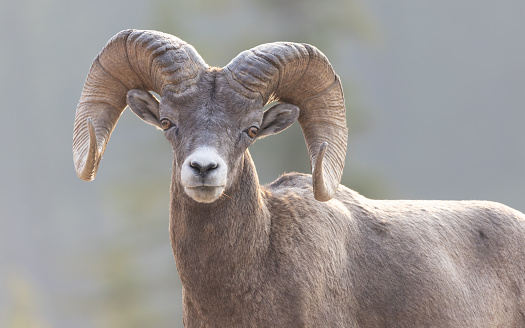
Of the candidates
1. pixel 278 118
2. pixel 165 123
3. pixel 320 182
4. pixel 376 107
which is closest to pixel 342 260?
pixel 320 182

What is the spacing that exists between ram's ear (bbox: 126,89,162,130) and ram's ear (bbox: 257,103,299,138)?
1.07m

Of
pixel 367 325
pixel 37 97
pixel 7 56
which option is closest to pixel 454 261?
pixel 367 325

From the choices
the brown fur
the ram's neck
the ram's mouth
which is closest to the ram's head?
the ram's mouth

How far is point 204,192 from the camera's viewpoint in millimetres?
7879

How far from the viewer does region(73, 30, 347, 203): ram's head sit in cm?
814

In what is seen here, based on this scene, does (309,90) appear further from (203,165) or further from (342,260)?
(203,165)

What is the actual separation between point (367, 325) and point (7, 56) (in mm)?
92844

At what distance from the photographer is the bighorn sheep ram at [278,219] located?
27.7 ft

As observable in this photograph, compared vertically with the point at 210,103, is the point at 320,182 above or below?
below

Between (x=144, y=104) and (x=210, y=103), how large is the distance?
995 mm

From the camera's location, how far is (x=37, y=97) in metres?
87.7

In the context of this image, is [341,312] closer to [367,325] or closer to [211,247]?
[367,325]

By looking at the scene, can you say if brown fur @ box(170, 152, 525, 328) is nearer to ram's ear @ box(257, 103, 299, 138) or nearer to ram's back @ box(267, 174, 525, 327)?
ram's back @ box(267, 174, 525, 327)

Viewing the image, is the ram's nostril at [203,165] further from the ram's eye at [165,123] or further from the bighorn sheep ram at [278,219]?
the ram's eye at [165,123]
